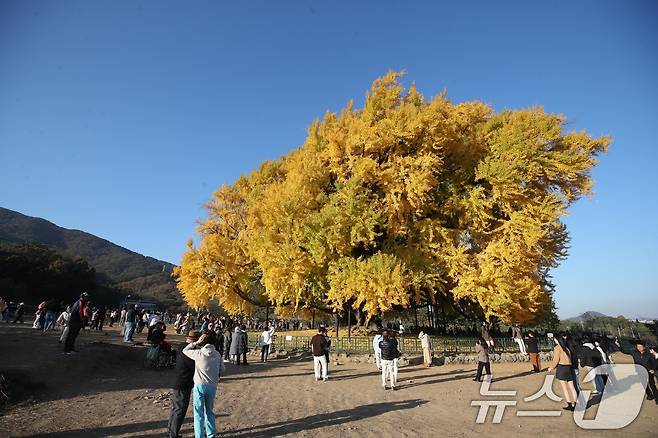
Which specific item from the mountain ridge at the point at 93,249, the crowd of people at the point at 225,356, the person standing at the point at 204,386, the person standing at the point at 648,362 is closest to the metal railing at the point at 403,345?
the crowd of people at the point at 225,356

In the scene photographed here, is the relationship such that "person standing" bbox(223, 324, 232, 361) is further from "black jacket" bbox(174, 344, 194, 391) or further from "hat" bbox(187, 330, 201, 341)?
"black jacket" bbox(174, 344, 194, 391)

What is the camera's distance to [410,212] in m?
21.9

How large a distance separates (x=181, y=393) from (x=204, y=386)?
0.51 metres

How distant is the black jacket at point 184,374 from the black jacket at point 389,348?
600 centimetres

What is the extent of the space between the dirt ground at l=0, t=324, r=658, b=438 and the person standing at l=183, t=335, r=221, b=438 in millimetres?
809

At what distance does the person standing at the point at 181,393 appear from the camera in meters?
5.48

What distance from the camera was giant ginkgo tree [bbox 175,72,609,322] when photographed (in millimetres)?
19125

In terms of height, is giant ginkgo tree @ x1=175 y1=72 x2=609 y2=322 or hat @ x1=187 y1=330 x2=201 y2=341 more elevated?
giant ginkgo tree @ x1=175 y1=72 x2=609 y2=322

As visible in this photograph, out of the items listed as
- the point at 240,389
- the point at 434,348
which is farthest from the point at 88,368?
the point at 434,348

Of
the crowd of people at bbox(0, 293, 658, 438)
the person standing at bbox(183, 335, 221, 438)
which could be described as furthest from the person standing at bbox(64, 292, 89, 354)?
the person standing at bbox(183, 335, 221, 438)

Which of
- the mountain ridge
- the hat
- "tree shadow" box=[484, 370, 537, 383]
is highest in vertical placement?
the mountain ridge

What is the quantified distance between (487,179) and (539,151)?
386cm

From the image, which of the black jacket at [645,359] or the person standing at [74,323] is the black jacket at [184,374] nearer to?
the person standing at [74,323]

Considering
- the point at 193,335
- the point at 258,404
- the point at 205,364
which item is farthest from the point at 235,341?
the point at 205,364
